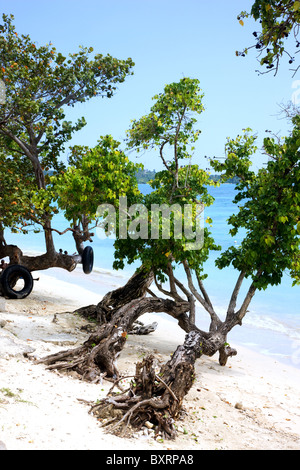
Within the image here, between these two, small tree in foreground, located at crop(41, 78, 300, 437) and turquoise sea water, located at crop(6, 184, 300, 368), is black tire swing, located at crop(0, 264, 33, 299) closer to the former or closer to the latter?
small tree in foreground, located at crop(41, 78, 300, 437)

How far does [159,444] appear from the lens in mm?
5102

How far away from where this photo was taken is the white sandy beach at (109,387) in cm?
492

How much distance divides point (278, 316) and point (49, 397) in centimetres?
1315

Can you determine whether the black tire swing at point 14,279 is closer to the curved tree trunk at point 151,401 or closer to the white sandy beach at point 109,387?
the white sandy beach at point 109,387

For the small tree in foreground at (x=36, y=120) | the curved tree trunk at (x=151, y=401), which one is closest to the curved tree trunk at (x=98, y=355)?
the curved tree trunk at (x=151, y=401)

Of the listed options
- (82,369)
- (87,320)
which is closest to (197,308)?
(87,320)

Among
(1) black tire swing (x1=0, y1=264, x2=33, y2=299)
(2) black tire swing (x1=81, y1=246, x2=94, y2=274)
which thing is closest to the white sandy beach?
(1) black tire swing (x1=0, y1=264, x2=33, y2=299)

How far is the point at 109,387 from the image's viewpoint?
7.00 metres

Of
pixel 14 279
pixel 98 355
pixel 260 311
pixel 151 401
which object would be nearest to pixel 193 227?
pixel 98 355

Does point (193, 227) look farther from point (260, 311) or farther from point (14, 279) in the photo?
point (260, 311)

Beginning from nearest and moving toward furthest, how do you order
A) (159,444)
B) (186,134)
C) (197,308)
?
(159,444) → (186,134) → (197,308)

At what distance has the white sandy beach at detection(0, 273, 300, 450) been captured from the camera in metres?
4.92

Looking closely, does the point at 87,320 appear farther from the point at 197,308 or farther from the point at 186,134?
the point at 197,308

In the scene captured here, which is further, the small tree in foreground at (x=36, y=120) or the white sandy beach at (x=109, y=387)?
the small tree in foreground at (x=36, y=120)
